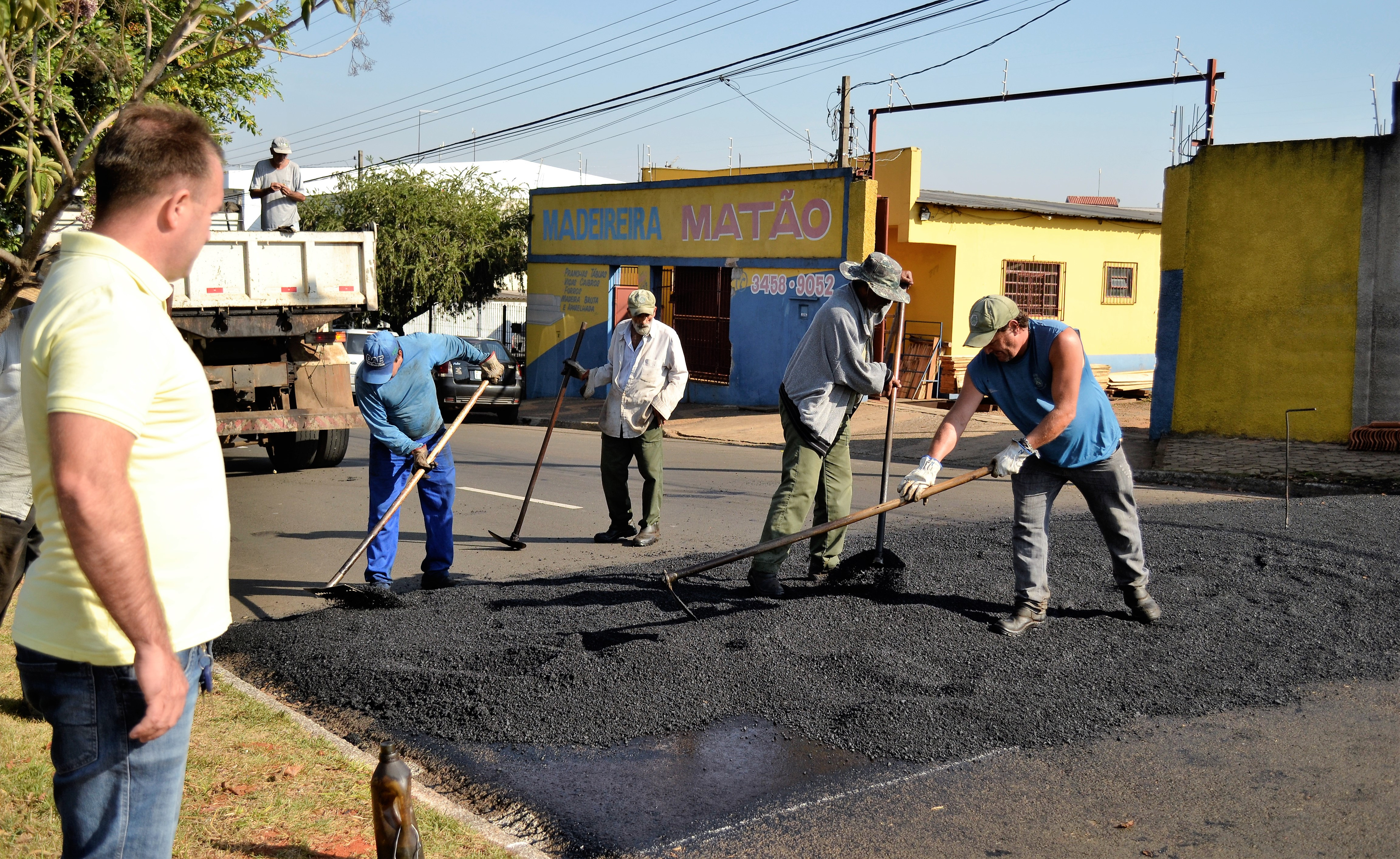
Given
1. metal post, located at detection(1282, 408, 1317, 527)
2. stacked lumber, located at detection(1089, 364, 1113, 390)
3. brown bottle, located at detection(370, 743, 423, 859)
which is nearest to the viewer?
brown bottle, located at detection(370, 743, 423, 859)

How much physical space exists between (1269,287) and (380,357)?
36.8ft

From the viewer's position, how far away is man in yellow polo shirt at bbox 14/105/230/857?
196 cm

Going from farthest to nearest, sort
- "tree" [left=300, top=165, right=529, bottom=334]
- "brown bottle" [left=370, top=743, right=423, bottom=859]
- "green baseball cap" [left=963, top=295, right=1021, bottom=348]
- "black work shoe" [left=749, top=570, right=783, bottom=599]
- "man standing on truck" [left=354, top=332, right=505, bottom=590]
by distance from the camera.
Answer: "tree" [left=300, top=165, right=529, bottom=334] < "man standing on truck" [left=354, top=332, right=505, bottom=590] < "black work shoe" [left=749, top=570, right=783, bottom=599] < "green baseball cap" [left=963, top=295, right=1021, bottom=348] < "brown bottle" [left=370, top=743, right=423, bottom=859]

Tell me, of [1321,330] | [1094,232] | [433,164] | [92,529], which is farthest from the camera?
[433,164]

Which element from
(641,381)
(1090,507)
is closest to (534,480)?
(641,381)

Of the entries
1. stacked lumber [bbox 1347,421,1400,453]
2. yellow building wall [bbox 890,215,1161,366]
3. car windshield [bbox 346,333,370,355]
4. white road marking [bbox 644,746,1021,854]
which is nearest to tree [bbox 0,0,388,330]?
white road marking [bbox 644,746,1021,854]

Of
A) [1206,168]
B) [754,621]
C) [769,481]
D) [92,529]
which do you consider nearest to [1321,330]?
[1206,168]

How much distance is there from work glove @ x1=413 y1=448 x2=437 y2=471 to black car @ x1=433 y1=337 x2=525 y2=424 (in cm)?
1092

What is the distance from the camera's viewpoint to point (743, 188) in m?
20.7

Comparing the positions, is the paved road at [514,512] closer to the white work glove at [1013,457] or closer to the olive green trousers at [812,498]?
the olive green trousers at [812,498]

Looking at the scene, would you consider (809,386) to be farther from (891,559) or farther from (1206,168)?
(1206,168)

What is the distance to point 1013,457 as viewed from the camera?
17.7 ft

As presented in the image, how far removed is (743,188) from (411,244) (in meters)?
10.2

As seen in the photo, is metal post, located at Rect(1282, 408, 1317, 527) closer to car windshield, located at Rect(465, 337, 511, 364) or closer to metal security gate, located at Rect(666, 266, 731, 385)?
metal security gate, located at Rect(666, 266, 731, 385)
